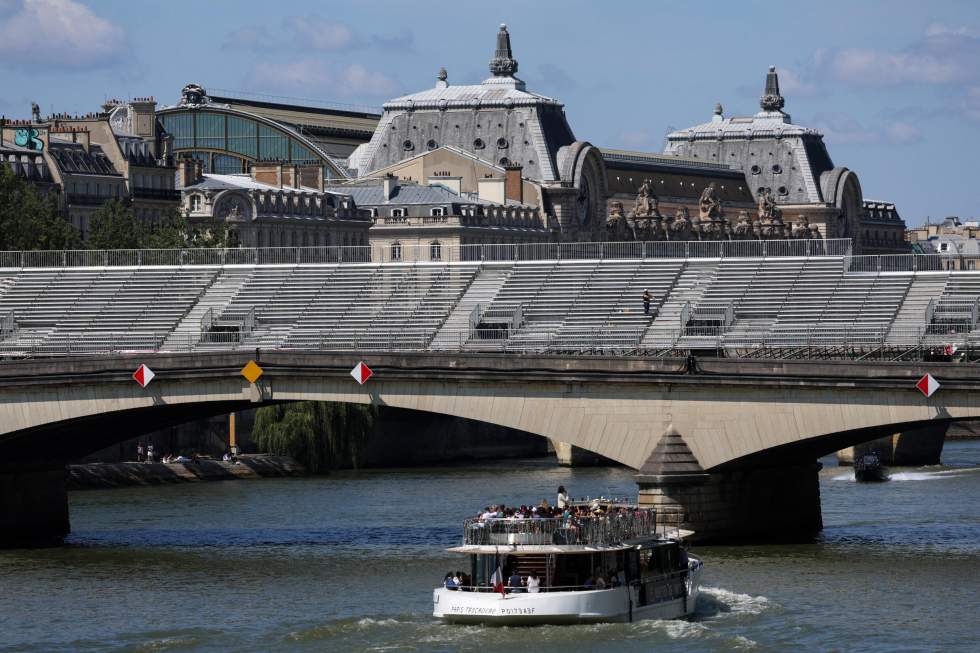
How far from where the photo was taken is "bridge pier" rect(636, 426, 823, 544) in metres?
79.6

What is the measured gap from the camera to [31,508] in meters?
92.2

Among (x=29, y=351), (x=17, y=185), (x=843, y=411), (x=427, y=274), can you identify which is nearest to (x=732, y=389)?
(x=843, y=411)

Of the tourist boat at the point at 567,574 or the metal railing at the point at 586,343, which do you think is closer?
the tourist boat at the point at 567,574

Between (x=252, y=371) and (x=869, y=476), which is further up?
(x=252, y=371)

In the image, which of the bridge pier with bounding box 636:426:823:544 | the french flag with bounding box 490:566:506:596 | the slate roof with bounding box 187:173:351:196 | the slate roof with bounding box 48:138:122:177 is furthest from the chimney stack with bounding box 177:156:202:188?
the french flag with bounding box 490:566:506:596

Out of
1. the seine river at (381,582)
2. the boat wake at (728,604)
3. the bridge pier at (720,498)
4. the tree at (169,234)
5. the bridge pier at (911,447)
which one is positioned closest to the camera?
the seine river at (381,582)

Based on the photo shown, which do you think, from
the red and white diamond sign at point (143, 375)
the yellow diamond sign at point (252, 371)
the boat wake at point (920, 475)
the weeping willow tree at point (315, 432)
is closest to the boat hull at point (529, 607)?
the yellow diamond sign at point (252, 371)

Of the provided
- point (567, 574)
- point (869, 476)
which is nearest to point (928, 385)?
point (567, 574)

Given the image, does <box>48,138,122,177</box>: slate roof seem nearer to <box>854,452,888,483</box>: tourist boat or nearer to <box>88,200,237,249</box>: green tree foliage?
<box>88,200,237,249</box>: green tree foliage

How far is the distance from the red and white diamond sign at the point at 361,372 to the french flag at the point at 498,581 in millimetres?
20234

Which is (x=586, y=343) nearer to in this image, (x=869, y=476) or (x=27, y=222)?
(x=869, y=476)

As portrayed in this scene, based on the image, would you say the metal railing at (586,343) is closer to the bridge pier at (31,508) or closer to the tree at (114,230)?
the bridge pier at (31,508)

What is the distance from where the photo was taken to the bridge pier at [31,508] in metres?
91.3

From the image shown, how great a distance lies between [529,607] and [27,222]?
279ft
